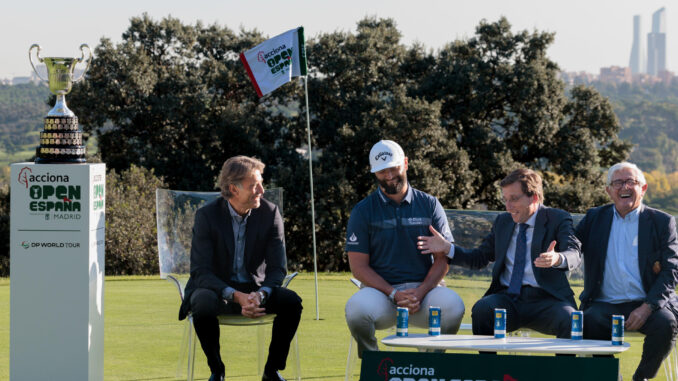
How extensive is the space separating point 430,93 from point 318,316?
16328 mm

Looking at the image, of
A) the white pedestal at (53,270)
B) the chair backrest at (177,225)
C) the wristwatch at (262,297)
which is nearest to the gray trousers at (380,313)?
the wristwatch at (262,297)

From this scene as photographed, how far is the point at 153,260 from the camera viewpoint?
16141mm

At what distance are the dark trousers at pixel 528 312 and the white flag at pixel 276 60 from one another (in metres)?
3.86

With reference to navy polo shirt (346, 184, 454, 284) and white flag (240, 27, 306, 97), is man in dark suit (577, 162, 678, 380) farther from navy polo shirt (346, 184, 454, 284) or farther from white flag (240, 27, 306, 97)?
white flag (240, 27, 306, 97)

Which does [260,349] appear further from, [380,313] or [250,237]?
[380,313]

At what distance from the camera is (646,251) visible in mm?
4109

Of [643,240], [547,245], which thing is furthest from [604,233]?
[547,245]

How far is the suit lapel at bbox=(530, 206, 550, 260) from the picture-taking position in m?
4.06

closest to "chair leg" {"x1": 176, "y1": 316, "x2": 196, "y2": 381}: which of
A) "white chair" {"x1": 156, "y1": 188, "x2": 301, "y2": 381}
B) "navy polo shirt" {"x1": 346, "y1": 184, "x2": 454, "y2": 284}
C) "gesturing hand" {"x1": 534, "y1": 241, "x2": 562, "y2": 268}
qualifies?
"white chair" {"x1": 156, "y1": 188, "x2": 301, "y2": 381}

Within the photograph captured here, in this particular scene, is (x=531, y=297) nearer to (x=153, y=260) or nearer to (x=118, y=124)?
(x=153, y=260)

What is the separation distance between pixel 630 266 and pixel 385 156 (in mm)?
1284

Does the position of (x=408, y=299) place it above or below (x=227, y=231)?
below

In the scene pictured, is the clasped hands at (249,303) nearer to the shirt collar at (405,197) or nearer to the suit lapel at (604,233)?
the shirt collar at (405,197)

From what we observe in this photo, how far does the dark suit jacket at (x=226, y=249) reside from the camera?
418cm
